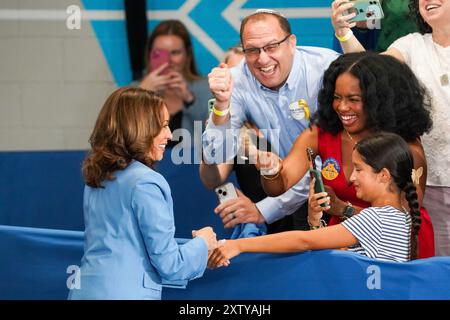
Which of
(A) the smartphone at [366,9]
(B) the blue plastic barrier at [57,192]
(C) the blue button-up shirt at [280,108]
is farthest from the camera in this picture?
(B) the blue plastic barrier at [57,192]

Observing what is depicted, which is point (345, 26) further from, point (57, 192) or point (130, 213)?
point (57, 192)

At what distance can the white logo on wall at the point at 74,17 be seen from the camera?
18.2 feet

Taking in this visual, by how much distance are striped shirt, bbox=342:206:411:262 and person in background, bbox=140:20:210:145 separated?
2.29m

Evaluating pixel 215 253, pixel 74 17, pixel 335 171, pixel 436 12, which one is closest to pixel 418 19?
pixel 436 12

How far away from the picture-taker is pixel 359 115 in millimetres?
3574

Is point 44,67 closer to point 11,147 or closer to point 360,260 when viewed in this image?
point 11,147

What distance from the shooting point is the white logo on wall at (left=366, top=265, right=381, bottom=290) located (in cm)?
313

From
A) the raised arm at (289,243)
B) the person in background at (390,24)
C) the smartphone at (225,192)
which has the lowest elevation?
the raised arm at (289,243)

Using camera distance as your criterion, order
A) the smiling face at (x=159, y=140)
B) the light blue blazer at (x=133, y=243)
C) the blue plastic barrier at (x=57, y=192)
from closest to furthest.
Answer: the light blue blazer at (x=133, y=243), the smiling face at (x=159, y=140), the blue plastic barrier at (x=57, y=192)

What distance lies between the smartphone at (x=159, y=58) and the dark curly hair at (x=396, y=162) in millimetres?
2295

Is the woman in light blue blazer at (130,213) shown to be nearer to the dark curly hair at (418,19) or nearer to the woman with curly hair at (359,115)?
the woman with curly hair at (359,115)

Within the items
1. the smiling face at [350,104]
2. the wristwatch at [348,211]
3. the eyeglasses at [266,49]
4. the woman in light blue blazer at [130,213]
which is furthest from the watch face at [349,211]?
the eyeglasses at [266,49]

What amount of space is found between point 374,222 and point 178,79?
245cm

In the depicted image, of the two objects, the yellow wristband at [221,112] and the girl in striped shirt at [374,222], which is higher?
the yellow wristband at [221,112]
